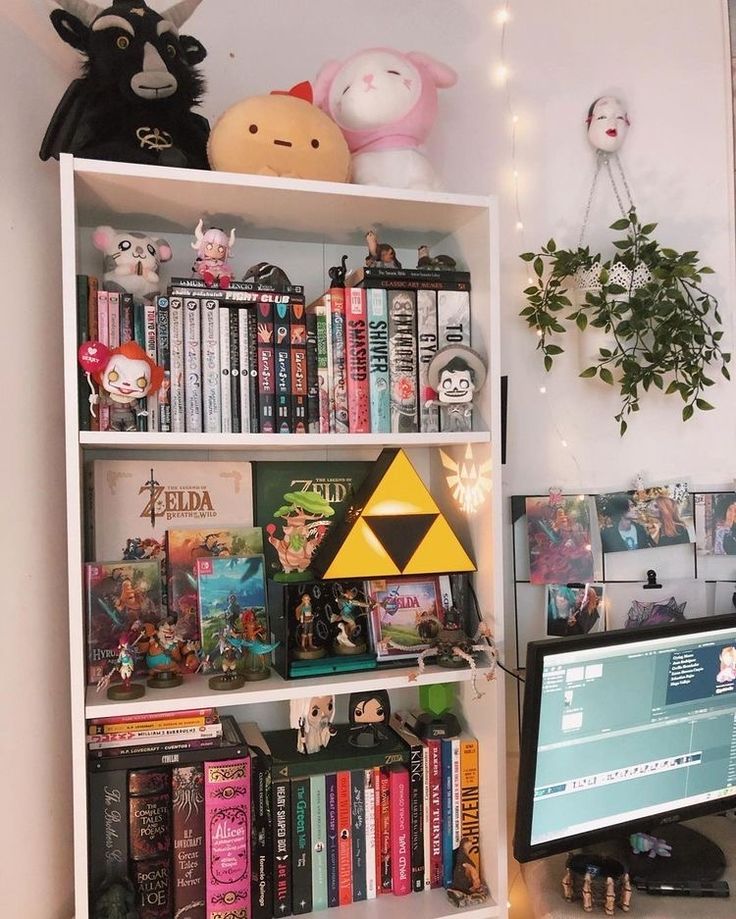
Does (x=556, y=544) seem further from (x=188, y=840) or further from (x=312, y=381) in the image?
(x=188, y=840)

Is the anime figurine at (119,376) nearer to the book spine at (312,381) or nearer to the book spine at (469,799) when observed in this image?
the book spine at (312,381)

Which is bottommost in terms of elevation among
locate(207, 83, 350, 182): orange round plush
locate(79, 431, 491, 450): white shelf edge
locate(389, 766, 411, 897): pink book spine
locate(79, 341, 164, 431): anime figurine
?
locate(389, 766, 411, 897): pink book spine

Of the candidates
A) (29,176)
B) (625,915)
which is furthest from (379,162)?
(625,915)

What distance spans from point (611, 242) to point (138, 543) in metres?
1.15

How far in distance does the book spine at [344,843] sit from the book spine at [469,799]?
7.8 inches

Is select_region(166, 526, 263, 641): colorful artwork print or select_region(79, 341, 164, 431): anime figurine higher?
select_region(79, 341, 164, 431): anime figurine

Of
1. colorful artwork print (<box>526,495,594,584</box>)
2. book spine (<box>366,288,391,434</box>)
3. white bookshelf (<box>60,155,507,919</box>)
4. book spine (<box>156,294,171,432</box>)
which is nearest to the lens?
white bookshelf (<box>60,155,507,919</box>)

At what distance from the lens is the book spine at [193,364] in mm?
1211

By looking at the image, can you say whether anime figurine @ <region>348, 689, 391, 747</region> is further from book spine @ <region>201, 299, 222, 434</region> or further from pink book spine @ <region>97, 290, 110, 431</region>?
pink book spine @ <region>97, 290, 110, 431</region>

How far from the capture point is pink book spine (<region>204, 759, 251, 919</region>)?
1193 millimetres

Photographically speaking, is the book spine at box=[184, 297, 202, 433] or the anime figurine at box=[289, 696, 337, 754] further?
the anime figurine at box=[289, 696, 337, 754]

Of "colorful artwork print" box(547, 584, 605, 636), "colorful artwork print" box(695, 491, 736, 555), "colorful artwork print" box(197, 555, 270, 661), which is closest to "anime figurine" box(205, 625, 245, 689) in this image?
"colorful artwork print" box(197, 555, 270, 661)

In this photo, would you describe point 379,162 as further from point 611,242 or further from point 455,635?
point 455,635

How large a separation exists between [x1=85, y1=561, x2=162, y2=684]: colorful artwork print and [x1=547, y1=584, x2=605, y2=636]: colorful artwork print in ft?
2.62
